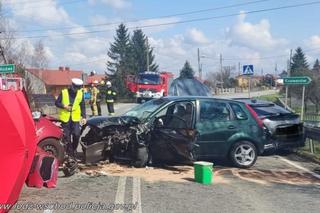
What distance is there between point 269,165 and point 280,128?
1.84 metres

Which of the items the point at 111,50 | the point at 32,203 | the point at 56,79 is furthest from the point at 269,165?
the point at 56,79

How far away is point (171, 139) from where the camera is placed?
411 inches

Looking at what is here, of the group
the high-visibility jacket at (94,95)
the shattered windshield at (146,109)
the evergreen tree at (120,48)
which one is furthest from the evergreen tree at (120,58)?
the shattered windshield at (146,109)

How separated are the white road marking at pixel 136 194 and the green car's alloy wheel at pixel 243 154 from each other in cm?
278

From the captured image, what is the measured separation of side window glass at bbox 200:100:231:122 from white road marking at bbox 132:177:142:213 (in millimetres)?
2548

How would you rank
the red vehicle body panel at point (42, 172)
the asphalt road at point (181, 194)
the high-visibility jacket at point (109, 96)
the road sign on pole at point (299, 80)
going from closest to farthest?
the red vehicle body panel at point (42, 172) < the asphalt road at point (181, 194) < the road sign on pole at point (299, 80) < the high-visibility jacket at point (109, 96)

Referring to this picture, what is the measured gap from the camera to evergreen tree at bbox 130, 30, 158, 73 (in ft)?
269

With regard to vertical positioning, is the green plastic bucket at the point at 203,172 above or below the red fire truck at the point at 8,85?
below

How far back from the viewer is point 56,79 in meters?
98.2

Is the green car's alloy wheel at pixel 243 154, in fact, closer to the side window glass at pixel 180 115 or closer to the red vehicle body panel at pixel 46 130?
the side window glass at pixel 180 115

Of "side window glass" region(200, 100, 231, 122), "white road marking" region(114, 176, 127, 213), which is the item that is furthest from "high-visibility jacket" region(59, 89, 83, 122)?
"side window glass" region(200, 100, 231, 122)

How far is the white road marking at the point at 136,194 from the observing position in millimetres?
7172

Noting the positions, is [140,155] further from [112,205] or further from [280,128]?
[280,128]

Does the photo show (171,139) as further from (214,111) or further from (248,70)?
(248,70)
